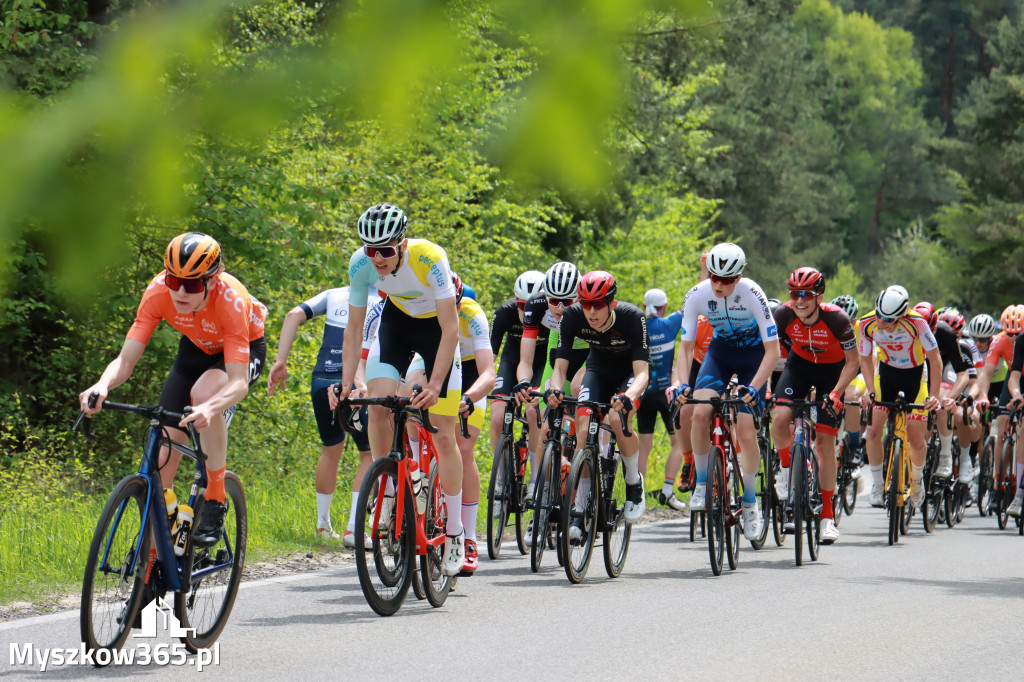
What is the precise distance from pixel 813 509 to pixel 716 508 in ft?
5.34

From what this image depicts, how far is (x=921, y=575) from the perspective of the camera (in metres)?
9.47

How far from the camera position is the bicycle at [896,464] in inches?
460

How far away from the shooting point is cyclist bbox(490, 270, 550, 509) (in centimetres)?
1059

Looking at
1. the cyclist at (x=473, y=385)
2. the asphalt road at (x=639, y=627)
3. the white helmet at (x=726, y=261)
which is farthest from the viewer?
the white helmet at (x=726, y=261)

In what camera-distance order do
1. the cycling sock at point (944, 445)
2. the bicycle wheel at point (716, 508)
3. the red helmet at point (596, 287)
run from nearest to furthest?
the bicycle wheel at point (716, 508)
the red helmet at point (596, 287)
the cycling sock at point (944, 445)

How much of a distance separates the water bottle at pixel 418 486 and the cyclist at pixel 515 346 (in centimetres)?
309

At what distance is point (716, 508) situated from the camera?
891 cm

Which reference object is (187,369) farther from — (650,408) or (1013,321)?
(1013,321)

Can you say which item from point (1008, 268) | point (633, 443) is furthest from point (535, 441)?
point (1008, 268)

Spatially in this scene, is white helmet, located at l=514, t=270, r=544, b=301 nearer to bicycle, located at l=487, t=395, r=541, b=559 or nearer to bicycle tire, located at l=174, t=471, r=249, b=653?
bicycle, located at l=487, t=395, r=541, b=559

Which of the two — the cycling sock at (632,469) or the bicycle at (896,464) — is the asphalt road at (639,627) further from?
the bicycle at (896,464)

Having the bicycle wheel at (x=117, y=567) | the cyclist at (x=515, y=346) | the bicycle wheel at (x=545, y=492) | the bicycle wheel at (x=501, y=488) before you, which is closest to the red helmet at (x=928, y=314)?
the cyclist at (x=515, y=346)

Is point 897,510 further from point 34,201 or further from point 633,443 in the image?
point 34,201

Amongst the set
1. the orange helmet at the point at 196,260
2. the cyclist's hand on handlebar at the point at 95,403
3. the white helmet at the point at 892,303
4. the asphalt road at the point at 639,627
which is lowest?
the asphalt road at the point at 639,627
